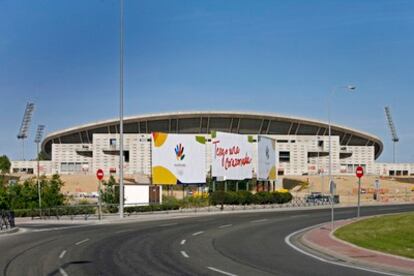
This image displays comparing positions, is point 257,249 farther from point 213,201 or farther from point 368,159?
point 368,159

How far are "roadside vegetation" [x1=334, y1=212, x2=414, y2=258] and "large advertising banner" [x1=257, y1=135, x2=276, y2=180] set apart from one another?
43.0 m

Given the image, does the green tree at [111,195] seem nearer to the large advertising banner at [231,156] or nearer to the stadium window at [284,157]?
the large advertising banner at [231,156]

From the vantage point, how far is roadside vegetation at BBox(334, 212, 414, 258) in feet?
73.0

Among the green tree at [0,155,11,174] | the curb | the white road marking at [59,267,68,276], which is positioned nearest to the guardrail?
the curb

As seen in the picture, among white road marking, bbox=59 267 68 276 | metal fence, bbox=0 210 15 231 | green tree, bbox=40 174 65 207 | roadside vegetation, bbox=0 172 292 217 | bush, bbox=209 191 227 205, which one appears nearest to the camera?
white road marking, bbox=59 267 68 276

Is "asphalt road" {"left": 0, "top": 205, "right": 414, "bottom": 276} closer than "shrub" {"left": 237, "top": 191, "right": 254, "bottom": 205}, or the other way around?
"asphalt road" {"left": 0, "top": 205, "right": 414, "bottom": 276}

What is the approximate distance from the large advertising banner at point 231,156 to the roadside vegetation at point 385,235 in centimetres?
3589

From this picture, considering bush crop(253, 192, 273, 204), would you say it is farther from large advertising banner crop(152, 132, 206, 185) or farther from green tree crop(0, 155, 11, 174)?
green tree crop(0, 155, 11, 174)

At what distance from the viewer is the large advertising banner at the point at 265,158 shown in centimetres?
7850

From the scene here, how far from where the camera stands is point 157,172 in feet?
→ 208

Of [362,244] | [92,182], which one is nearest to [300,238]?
[362,244]

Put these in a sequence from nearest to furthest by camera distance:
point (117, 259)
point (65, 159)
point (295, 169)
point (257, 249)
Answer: point (117, 259) → point (257, 249) → point (295, 169) → point (65, 159)

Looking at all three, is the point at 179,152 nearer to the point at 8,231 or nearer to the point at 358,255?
the point at 8,231

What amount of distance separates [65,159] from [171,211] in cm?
10276
